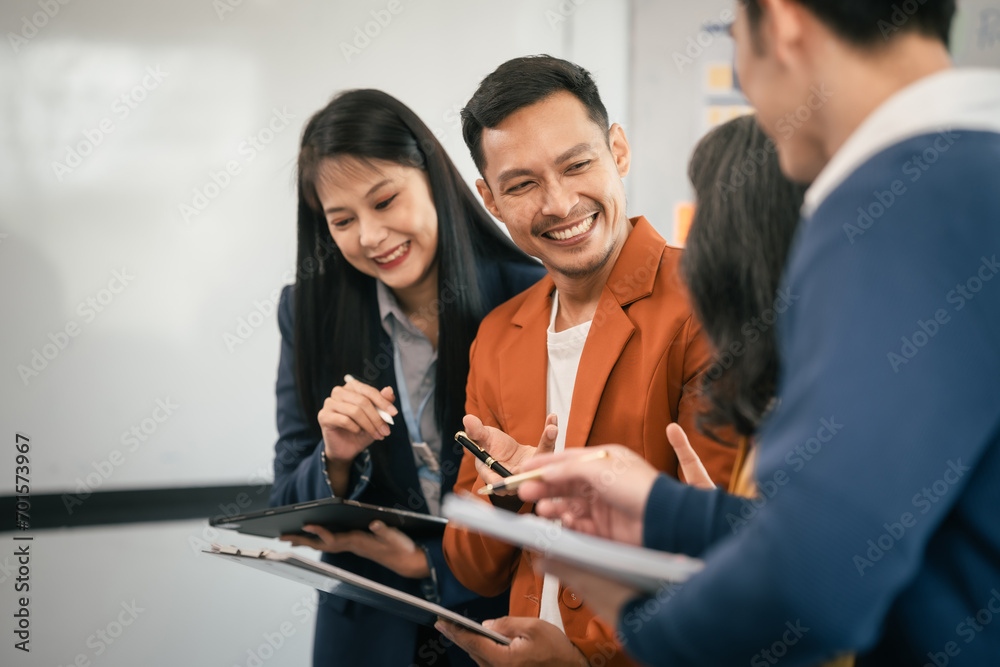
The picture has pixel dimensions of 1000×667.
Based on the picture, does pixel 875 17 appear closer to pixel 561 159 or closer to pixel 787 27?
pixel 787 27

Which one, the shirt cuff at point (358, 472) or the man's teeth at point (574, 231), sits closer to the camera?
the man's teeth at point (574, 231)

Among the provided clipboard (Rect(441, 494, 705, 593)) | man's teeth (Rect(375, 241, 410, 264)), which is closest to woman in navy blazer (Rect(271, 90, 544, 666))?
man's teeth (Rect(375, 241, 410, 264))

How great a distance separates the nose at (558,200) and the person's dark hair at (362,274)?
0.43 metres

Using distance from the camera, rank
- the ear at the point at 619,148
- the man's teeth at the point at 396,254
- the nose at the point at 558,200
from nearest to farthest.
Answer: the nose at the point at 558,200, the ear at the point at 619,148, the man's teeth at the point at 396,254

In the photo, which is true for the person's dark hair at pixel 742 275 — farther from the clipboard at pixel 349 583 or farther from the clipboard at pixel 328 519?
the clipboard at pixel 328 519

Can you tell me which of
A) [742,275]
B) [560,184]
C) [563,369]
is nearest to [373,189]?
[560,184]

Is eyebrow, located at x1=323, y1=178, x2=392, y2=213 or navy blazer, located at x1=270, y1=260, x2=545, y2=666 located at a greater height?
eyebrow, located at x1=323, y1=178, x2=392, y2=213

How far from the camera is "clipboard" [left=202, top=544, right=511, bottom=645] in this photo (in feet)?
3.59

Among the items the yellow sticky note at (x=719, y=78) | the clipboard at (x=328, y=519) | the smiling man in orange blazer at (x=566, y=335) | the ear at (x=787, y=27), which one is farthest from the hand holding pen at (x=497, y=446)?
the yellow sticky note at (x=719, y=78)

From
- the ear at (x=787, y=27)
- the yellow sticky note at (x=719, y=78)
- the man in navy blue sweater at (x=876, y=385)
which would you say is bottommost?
the man in navy blue sweater at (x=876, y=385)

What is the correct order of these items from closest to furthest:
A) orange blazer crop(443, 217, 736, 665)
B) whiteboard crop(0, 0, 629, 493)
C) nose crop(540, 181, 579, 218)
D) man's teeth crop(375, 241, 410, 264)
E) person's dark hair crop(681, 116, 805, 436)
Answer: person's dark hair crop(681, 116, 805, 436), orange blazer crop(443, 217, 736, 665), nose crop(540, 181, 579, 218), man's teeth crop(375, 241, 410, 264), whiteboard crop(0, 0, 629, 493)

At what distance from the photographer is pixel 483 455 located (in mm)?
1327

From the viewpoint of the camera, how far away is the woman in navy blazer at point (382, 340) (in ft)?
5.51

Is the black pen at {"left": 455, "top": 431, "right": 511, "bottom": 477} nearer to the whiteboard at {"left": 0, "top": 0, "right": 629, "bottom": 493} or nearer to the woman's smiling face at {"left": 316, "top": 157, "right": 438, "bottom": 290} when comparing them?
the woman's smiling face at {"left": 316, "top": 157, "right": 438, "bottom": 290}
